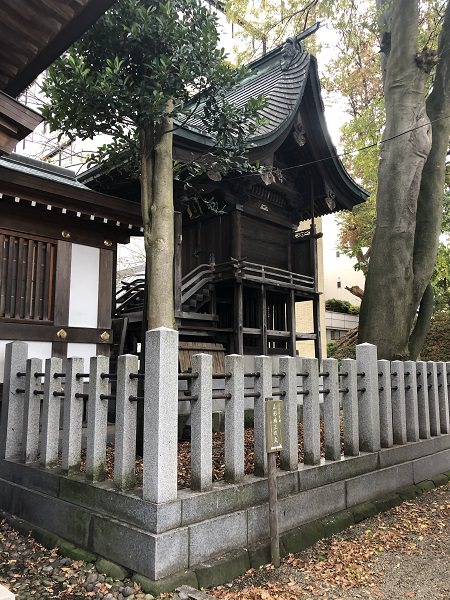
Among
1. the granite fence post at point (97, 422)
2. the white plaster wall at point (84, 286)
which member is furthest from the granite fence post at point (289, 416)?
the white plaster wall at point (84, 286)

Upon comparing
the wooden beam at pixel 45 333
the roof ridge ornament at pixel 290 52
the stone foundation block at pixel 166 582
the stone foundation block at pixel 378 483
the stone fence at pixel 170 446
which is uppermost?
the roof ridge ornament at pixel 290 52

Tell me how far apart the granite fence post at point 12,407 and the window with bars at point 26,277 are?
4.92 ft

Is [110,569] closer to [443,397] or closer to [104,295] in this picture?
[104,295]

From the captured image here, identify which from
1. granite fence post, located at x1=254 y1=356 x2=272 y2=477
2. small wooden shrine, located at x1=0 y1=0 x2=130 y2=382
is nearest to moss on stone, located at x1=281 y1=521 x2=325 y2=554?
granite fence post, located at x1=254 y1=356 x2=272 y2=477

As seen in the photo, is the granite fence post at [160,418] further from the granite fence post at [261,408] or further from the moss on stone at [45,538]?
the moss on stone at [45,538]

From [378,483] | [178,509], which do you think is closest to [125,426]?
[178,509]

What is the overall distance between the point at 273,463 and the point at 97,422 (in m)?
1.69

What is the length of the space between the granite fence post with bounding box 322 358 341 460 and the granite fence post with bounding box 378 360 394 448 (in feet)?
3.69

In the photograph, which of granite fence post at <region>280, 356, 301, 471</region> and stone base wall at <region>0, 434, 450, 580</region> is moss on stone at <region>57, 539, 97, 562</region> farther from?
granite fence post at <region>280, 356, 301, 471</region>

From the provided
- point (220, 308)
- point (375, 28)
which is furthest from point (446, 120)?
point (220, 308)

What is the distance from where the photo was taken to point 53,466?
4.87 meters

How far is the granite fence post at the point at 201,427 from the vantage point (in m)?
3.92

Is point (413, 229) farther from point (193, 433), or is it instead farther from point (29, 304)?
point (29, 304)

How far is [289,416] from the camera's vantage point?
470cm
